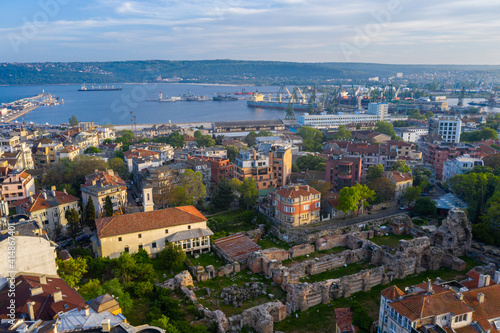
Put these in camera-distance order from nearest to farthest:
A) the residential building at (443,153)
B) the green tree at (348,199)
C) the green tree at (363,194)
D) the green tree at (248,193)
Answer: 1. the green tree at (348,199)
2. the green tree at (363,194)
3. the green tree at (248,193)
4. the residential building at (443,153)

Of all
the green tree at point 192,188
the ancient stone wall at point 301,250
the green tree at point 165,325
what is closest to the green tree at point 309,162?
the green tree at point 192,188

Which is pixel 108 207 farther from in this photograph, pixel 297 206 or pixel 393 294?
pixel 393 294

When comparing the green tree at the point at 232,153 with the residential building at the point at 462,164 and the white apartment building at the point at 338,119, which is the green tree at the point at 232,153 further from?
the white apartment building at the point at 338,119

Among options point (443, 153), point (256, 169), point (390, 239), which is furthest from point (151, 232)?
point (443, 153)

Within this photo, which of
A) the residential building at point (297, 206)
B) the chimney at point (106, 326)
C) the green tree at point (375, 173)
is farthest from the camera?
the green tree at point (375, 173)

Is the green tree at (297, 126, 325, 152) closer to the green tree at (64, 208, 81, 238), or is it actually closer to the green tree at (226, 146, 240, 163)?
the green tree at (226, 146, 240, 163)

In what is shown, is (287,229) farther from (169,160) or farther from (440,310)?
(169,160)

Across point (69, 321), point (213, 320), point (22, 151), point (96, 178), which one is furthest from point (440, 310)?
point (22, 151)
